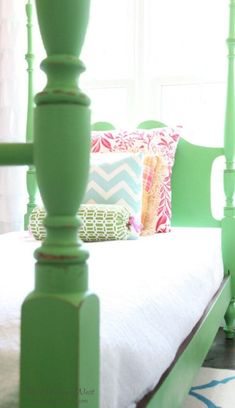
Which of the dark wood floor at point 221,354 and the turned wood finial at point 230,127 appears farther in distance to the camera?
the turned wood finial at point 230,127

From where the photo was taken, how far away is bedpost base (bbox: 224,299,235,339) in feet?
7.82

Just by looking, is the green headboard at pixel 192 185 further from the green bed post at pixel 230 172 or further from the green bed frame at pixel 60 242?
the green bed frame at pixel 60 242

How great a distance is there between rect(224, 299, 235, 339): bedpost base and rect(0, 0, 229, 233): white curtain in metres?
0.82

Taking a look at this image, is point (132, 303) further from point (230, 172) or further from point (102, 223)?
point (230, 172)

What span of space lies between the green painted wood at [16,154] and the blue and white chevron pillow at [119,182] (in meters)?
1.41

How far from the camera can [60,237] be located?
0.64 metres

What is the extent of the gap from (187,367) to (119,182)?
36.8 inches

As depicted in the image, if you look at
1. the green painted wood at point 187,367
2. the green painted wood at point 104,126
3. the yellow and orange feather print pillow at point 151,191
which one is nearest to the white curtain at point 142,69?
the green painted wood at point 104,126

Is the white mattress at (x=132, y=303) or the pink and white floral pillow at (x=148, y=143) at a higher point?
the pink and white floral pillow at (x=148, y=143)

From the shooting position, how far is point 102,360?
2.60ft

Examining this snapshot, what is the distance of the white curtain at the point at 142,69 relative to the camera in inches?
109

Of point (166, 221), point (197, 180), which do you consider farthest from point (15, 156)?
point (197, 180)

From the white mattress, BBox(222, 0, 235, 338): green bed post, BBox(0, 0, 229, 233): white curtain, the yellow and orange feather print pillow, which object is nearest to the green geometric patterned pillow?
the white mattress

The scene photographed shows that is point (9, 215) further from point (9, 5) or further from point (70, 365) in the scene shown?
point (70, 365)
